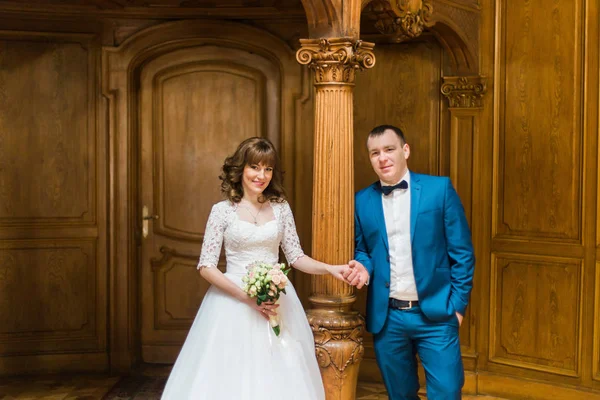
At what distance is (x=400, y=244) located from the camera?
4422 millimetres

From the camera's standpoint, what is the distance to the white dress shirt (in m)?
4.41

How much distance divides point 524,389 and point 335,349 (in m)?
2.19

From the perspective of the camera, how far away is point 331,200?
453cm

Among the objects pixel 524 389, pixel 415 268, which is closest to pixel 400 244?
pixel 415 268

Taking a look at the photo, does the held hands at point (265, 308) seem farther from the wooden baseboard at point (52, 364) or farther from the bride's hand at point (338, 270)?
the wooden baseboard at point (52, 364)

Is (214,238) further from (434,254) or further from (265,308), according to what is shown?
(434,254)

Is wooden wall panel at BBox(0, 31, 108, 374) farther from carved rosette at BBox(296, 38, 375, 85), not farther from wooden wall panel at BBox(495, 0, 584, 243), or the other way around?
wooden wall panel at BBox(495, 0, 584, 243)

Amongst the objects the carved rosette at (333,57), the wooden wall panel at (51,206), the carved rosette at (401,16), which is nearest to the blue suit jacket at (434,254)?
the carved rosette at (333,57)

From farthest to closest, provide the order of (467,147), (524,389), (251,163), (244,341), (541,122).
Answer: (467,147)
(524,389)
(541,122)
(251,163)
(244,341)

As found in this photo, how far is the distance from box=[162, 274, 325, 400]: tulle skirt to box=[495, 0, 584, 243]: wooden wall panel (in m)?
2.45

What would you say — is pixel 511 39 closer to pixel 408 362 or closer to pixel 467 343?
pixel 467 343

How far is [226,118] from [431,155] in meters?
1.76

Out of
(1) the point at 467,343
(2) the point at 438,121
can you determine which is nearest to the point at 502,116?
(2) the point at 438,121

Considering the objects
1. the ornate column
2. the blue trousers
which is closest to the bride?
the blue trousers
